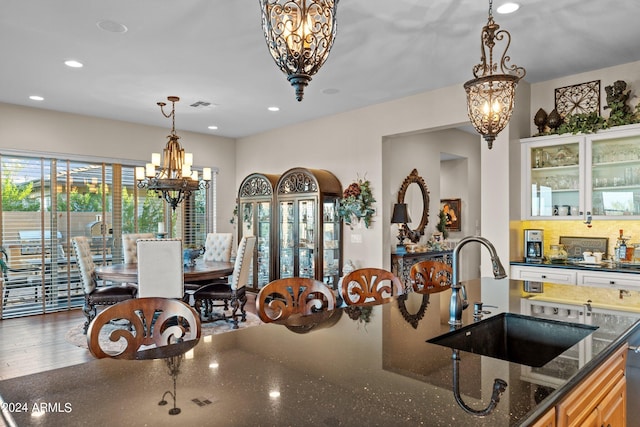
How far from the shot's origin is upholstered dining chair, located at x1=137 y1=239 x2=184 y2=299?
418cm

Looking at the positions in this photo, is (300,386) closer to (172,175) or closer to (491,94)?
(491,94)

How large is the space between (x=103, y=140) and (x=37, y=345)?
10.5 ft

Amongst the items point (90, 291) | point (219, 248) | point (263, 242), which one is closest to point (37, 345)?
point (90, 291)

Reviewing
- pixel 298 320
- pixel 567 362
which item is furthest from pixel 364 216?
pixel 567 362

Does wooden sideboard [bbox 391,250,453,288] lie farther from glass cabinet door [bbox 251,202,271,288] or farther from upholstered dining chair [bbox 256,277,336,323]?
upholstered dining chair [bbox 256,277,336,323]

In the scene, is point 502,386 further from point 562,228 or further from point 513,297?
point 562,228

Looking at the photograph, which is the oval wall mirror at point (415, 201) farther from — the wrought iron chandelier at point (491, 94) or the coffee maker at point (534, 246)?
the wrought iron chandelier at point (491, 94)

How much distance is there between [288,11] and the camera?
1591 millimetres

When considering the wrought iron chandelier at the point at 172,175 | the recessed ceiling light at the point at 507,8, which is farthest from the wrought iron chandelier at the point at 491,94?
the wrought iron chandelier at the point at 172,175

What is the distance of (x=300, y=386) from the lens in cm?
106

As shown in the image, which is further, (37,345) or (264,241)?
(264,241)

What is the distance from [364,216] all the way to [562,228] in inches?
91.4

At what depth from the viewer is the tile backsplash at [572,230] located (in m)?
4.07

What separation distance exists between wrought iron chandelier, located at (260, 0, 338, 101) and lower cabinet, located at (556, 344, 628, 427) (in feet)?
4.55
